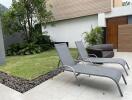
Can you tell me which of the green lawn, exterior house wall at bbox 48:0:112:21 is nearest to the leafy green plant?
exterior house wall at bbox 48:0:112:21

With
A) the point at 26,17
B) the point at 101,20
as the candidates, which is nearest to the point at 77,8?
the point at 101,20

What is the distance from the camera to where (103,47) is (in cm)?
743

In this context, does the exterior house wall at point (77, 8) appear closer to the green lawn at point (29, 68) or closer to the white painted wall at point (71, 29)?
the white painted wall at point (71, 29)

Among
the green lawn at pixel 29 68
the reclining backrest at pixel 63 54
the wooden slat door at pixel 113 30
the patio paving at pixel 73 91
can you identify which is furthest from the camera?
the wooden slat door at pixel 113 30

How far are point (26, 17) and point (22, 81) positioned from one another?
8.43 meters

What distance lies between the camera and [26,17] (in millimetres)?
11867

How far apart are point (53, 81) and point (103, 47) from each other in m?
3.95

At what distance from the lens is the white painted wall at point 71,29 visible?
12.7 m

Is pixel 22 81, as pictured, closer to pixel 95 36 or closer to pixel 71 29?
pixel 95 36

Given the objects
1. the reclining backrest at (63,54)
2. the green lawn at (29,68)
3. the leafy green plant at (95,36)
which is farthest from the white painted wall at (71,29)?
the reclining backrest at (63,54)

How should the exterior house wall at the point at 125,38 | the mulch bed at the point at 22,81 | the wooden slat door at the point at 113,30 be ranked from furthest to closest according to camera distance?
the wooden slat door at the point at 113,30 < the exterior house wall at the point at 125,38 < the mulch bed at the point at 22,81

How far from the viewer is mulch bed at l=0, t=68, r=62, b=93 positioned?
404cm

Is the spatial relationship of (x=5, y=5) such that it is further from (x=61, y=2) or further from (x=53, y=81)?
(x=53, y=81)

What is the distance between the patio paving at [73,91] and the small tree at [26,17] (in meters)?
8.13
